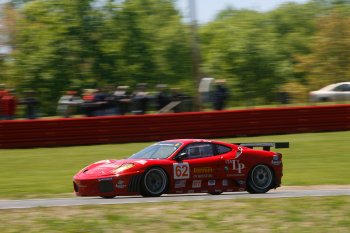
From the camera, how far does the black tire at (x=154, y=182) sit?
12.2 meters

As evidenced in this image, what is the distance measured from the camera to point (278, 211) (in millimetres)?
10555

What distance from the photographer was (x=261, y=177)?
13477 millimetres

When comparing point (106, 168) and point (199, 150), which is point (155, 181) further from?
point (199, 150)

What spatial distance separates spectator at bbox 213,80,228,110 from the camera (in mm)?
23328

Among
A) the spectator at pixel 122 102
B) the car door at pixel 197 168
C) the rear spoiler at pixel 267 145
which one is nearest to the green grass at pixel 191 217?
the car door at pixel 197 168

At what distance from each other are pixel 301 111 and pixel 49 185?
1099cm

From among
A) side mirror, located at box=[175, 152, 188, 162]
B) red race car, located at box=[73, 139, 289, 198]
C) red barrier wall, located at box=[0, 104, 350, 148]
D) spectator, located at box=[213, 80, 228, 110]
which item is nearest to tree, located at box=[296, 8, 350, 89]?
red barrier wall, located at box=[0, 104, 350, 148]

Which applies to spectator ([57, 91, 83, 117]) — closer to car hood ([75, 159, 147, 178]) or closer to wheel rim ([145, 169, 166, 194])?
car hood ([75, 159, 147, 178])

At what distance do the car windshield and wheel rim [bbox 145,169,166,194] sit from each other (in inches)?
15.9

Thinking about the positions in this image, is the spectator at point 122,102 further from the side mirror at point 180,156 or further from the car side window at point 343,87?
the car side window at point 343,87

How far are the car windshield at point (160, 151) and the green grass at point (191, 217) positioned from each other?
5.42 ft

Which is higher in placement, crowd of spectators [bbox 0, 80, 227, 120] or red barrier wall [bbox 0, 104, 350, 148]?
crowd of spectators [bbox 0, 80, 227, 120]

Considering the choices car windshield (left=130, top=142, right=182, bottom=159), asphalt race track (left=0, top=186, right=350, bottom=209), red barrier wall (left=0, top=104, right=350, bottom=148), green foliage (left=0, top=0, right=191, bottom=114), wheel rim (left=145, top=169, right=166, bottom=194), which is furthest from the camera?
green foliage (left=0, top=0, right=191, bottom=114)

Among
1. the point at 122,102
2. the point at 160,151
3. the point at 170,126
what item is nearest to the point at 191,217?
the point at 160,151
